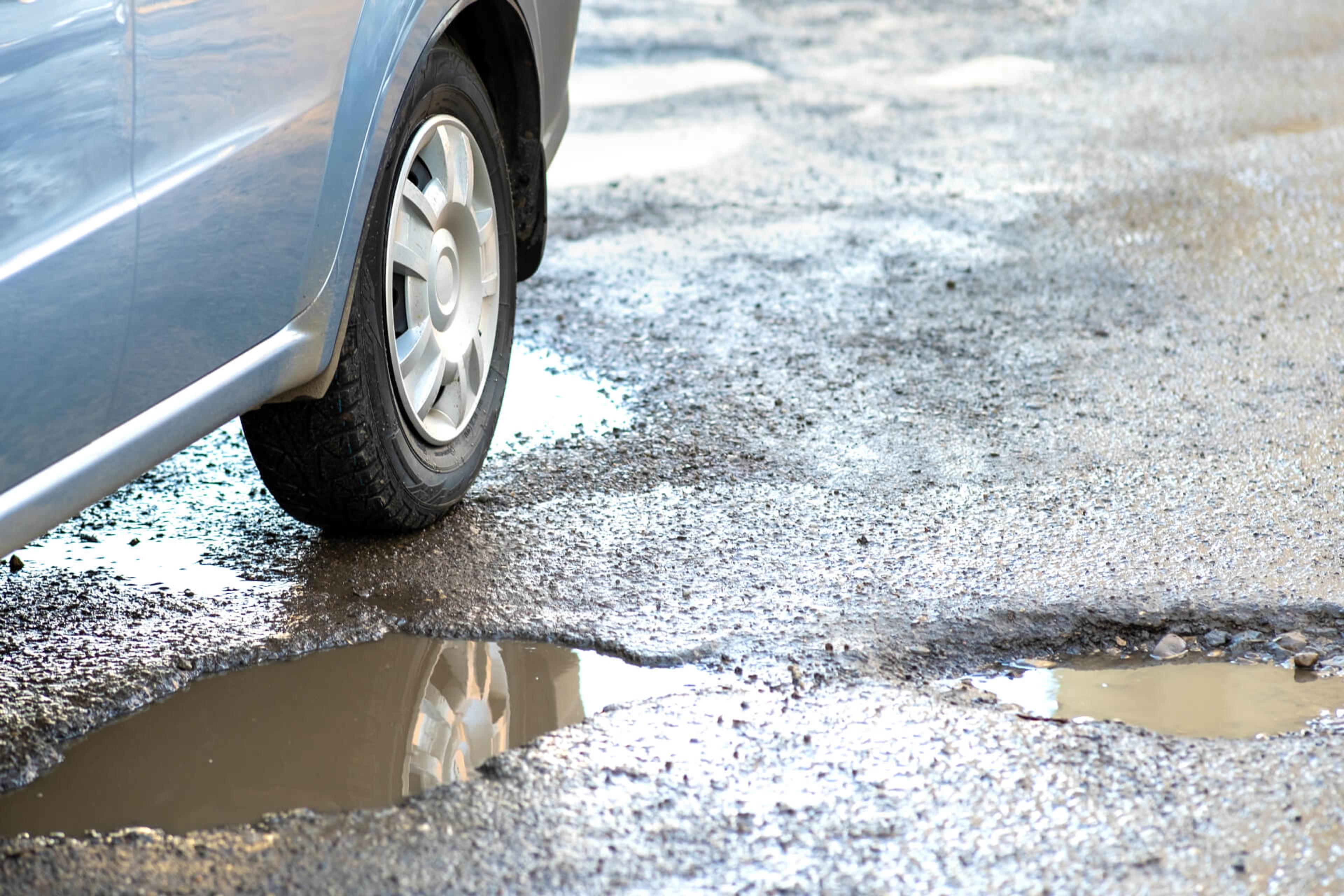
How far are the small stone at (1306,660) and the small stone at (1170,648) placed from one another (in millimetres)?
189

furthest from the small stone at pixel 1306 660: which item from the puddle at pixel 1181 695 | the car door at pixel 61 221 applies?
the car door at pixel 61 221

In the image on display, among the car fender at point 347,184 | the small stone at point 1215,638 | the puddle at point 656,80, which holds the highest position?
the car fender at point 347,184

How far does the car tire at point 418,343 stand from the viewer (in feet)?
8.78

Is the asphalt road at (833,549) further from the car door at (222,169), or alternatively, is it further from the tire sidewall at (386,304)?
the car door at (222,169)

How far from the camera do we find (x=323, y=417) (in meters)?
2.66

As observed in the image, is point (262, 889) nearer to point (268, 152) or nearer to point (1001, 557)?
point (268, 152)

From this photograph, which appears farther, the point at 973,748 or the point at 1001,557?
the point at 1001,557

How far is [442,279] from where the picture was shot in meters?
3.00

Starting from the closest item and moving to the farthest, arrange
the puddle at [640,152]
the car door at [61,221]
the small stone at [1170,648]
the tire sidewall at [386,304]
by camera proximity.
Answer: the car door at [61,221] → the small stone at [1170,648] → the tire sidewall at [386,304] → the puddle at [640,152]

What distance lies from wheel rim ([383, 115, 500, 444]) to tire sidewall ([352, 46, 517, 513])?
21 millimetres

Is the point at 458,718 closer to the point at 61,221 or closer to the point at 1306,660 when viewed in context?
the point at 61,221

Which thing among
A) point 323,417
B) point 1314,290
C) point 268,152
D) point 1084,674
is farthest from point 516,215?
point 1314,290

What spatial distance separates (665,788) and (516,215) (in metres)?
1.88

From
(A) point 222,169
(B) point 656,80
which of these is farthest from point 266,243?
(B) point 656,80
